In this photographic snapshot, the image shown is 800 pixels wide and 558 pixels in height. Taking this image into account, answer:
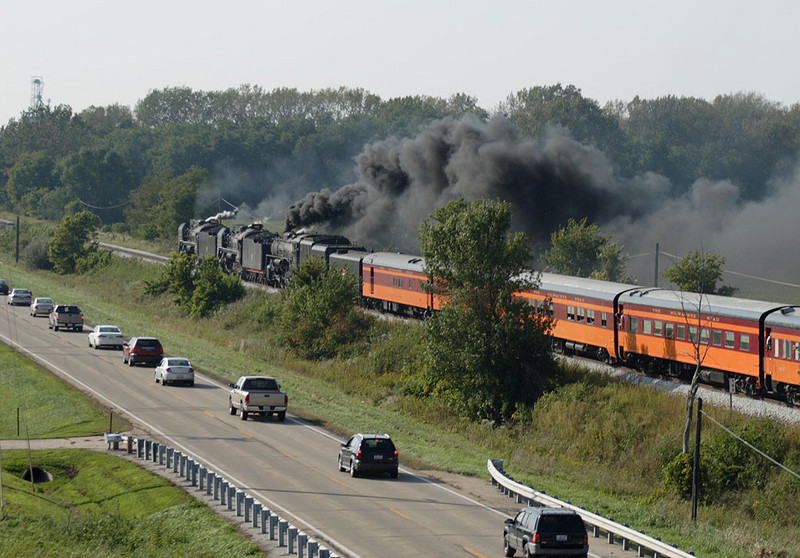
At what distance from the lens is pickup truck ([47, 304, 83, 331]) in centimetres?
6175

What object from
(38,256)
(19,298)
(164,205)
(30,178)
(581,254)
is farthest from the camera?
(30,178)

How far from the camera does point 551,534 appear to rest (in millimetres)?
18719

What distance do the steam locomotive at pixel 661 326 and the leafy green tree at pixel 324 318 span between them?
241 cm

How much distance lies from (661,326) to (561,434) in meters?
5.50

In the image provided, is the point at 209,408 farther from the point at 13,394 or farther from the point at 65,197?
the point at 65,197

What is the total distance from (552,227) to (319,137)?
3724 inches

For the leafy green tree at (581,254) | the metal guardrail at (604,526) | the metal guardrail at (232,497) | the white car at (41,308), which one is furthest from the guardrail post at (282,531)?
the white car at (41,308)

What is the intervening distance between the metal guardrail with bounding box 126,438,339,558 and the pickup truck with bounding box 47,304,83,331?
31841 mm

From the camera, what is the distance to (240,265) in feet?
253

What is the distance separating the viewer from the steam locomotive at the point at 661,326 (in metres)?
31.6

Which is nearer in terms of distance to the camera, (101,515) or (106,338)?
(101,515)

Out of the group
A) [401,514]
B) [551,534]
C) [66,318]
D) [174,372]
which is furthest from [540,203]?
[551,534]

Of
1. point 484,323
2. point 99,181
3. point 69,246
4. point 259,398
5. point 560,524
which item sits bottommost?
point 259,398

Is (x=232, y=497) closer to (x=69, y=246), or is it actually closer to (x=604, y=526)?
(x=604, y=526)
